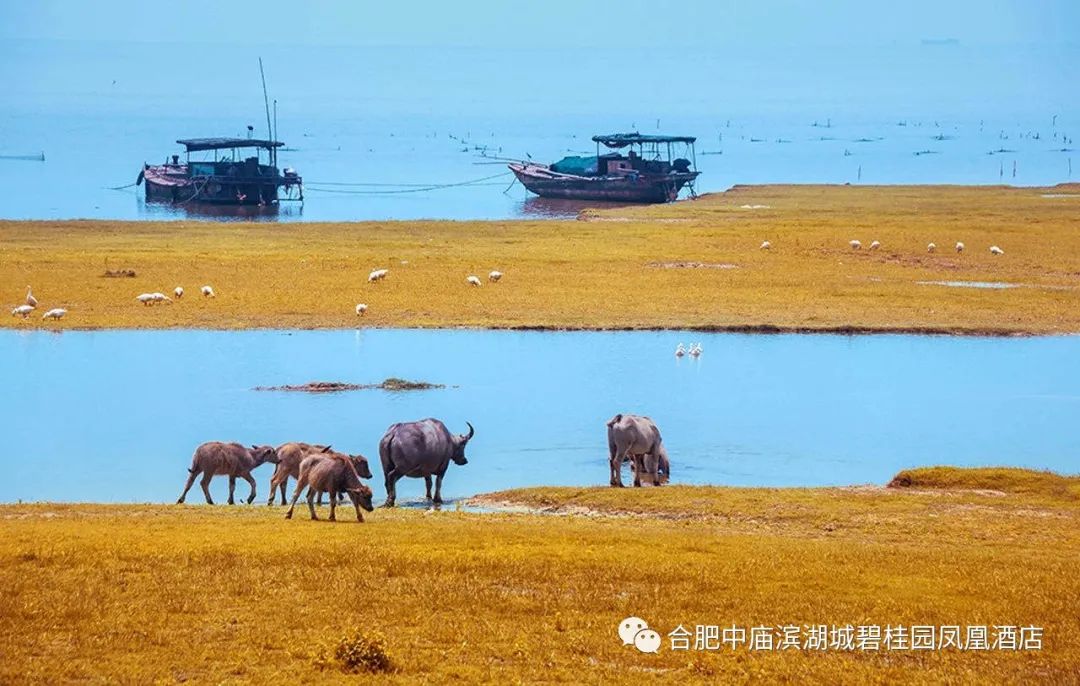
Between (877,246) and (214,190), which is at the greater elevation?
(214,190)

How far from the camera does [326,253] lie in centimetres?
6234

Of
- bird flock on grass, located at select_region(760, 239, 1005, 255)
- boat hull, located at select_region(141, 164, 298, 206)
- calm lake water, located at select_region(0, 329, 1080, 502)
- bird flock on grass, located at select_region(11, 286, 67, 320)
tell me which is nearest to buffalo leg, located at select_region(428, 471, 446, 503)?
calm lake water, located at select_region(0, 329, 1080, 502)

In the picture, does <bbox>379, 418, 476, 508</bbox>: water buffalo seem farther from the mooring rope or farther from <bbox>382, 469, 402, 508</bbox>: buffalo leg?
the mooring rope

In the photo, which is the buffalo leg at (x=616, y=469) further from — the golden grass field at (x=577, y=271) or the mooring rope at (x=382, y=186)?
the mooring rope at (x=382, y=186)

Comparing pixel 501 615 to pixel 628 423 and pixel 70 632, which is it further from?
Result: pixel 628 423

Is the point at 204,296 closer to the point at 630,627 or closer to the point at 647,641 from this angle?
the point at 630,627

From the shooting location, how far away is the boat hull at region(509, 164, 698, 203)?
4313 inches

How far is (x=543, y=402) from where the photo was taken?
3566 cm

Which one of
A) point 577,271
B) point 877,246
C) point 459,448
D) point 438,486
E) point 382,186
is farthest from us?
point 382,186

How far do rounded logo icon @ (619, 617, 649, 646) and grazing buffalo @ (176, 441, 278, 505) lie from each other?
9.94 m

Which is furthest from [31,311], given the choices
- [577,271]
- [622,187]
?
[622,187]

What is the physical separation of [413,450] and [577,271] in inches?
1258

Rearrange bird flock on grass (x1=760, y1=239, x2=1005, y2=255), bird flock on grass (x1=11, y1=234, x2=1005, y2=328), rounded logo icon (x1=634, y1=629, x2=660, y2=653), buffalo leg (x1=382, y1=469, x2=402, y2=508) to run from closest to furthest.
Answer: rounded logo icon (x1=634, y1=629, x2=660, y2=653)
buffalo leg (x1=382, y1=469, x2=402, y2=508)
bird flock on grass (x1=11, y1=234, x2=1005, y2=328)
bird flock on grass (x1=760, y1=239, x2=1005, y2=255)

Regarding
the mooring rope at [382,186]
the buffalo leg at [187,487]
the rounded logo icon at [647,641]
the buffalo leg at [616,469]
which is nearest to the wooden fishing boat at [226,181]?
the mooring rope at [382,186]
